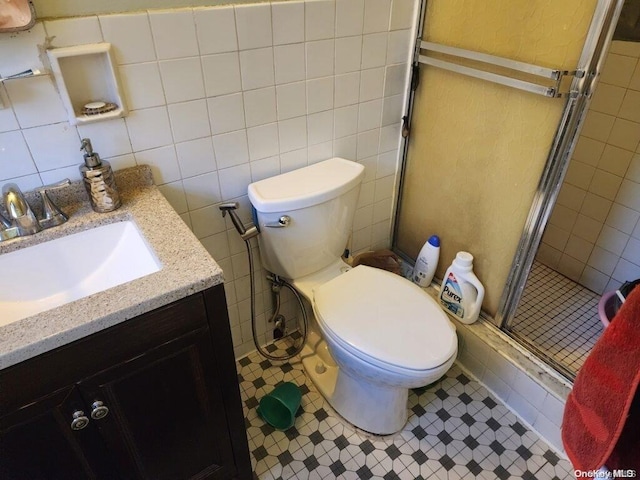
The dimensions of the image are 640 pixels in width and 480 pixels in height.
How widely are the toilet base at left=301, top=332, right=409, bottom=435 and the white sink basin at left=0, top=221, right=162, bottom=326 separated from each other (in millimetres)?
810

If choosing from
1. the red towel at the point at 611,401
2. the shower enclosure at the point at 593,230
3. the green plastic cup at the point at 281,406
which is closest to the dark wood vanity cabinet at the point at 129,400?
the green plastic cup at the point at 281,406

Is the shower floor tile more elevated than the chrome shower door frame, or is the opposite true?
the chrome shower door frame

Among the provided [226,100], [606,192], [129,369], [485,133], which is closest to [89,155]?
[226,100]

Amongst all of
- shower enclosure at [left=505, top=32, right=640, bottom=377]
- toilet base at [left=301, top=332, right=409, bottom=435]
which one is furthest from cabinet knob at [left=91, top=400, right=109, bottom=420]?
shower enclosure at [left=505, top=32, right=640, bottom=377]

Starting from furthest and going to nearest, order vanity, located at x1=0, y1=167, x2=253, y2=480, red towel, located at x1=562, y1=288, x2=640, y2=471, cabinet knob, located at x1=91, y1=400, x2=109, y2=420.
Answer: cabinet knob, located at x1=91, y1=400, x2=109, y2=420 → vanity, located at x1=0, y1=167, x2=253, y2=480 → red towel, located at x1=562, y1=288, x2=640, y2=471

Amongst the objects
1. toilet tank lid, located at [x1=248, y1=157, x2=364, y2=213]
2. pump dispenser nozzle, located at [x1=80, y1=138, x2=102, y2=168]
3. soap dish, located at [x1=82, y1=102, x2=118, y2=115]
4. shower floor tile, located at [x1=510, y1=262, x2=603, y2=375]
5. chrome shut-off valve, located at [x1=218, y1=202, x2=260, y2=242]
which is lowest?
shower floor tile, located at [x1=510, y1=262, x2=603, y2=375]

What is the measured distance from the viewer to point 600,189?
186 centimetres

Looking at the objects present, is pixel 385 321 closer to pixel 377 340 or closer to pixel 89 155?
pixel 377 340

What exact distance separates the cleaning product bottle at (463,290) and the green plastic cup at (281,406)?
2.18 ft

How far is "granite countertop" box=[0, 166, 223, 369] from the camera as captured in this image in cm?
78

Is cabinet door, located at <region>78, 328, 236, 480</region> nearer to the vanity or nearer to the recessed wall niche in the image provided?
the vanity

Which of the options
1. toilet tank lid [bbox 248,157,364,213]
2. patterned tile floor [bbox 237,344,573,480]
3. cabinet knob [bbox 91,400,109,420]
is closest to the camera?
cabinet knob [bbox 91,400,109,420]

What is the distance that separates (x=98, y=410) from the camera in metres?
0.93

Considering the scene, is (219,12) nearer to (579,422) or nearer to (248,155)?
(248,155)
